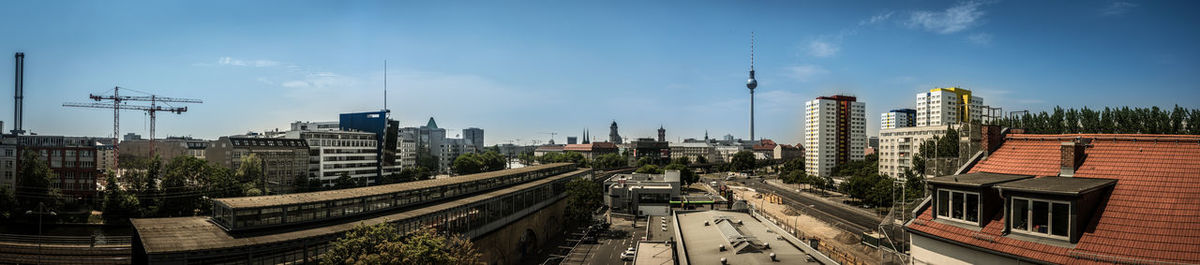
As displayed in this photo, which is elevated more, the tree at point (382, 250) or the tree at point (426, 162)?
the tree at point (382, 250)

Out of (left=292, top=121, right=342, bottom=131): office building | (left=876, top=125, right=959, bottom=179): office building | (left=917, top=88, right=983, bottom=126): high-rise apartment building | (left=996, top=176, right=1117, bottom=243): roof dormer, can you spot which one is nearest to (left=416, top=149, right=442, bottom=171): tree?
(left=292, top=121, right=342, bottom=131): office building

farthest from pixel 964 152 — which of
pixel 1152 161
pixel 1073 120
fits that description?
pixel 1073 120

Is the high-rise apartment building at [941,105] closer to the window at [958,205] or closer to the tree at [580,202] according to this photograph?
the tree at [580,202]

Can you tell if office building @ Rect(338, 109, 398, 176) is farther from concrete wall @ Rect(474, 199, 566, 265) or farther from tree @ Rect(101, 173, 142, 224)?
concrete wall @ Rect(474, 199, 566, 265)

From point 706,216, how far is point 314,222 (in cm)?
3063

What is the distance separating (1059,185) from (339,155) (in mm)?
108043

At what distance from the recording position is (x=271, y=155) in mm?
86875

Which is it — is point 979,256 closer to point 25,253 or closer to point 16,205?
point 25,253

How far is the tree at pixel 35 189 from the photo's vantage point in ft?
201

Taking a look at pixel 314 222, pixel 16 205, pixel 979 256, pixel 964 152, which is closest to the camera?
pixel 979 256

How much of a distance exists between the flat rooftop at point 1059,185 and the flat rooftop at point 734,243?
13.1 m

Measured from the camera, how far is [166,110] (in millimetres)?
118688

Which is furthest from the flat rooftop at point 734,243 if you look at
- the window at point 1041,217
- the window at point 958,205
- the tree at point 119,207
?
the tree at point 119,207

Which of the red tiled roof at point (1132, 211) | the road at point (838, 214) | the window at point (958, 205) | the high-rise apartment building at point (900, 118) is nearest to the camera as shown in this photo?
the red tiled roof at point (1132, 211)
